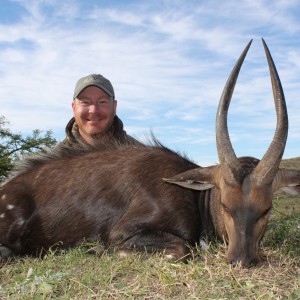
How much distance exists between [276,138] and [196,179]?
90cm

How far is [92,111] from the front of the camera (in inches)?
309

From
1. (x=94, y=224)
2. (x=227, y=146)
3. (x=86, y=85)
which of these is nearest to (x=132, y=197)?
(x=94, y=224)

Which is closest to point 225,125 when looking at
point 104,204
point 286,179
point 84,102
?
point 286,179

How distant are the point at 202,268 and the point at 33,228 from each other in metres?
2.32

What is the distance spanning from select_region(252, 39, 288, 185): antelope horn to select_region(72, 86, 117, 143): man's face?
373cm

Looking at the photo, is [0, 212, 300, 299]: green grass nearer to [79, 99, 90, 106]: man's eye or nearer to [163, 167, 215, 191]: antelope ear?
[163, 167, 215, 191]: antelope ear

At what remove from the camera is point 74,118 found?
830 centimetres

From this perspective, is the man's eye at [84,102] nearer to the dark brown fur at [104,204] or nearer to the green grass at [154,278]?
the dark brown fur at [104,204]

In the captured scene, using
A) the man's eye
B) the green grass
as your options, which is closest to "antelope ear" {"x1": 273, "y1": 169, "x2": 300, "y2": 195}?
the green grass

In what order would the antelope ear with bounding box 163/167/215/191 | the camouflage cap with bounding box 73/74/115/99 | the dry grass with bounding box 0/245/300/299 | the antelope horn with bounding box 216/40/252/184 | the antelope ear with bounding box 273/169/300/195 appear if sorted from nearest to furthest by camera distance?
1. the dry grass with bounding box 0/245/300/299
2. the antelope horn with bounding box 216/40/252/184
3. the antelope ear with bounding box 273/169/300/195
4. the antelope ear with bounding box 163/167/215/191
5. the camouflage cap with bounding box 73/74/115/99

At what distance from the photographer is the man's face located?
26.0 feet

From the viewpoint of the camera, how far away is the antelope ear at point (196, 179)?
5.03 m

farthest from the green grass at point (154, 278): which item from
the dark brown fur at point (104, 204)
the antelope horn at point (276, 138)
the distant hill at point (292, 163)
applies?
the distant hill at point (292, 163)

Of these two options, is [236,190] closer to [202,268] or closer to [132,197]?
[202,268]
